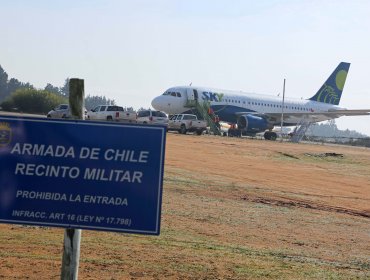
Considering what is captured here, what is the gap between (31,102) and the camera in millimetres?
73812

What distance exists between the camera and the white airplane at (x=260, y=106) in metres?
59.0

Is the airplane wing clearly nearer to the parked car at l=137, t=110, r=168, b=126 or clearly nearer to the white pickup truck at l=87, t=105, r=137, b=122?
the parked car at l=137, t=110, r=168, b=126

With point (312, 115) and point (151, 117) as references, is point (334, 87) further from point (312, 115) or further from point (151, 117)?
point (151, 117)

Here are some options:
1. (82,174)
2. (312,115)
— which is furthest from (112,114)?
(82,174)

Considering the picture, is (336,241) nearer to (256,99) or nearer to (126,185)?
(126,185)

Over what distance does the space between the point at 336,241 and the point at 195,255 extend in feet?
11.5

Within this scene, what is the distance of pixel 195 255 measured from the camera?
31.8 ft

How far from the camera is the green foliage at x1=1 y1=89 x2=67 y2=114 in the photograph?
238ft

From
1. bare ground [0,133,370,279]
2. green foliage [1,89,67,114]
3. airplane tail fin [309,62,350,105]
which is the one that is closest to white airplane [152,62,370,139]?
airplane tail fin [309,62,350,105]

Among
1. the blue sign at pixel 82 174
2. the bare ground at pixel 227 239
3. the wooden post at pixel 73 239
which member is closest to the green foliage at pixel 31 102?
the bare ground at pixel 227 239

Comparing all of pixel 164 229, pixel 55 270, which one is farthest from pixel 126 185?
pixel 164 229

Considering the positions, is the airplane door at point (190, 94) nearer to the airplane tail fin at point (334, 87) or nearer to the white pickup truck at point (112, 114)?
the white pickup truck at point (112, 114)

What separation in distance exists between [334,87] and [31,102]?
31518 mm

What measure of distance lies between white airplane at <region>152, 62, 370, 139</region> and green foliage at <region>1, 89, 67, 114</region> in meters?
18.9
